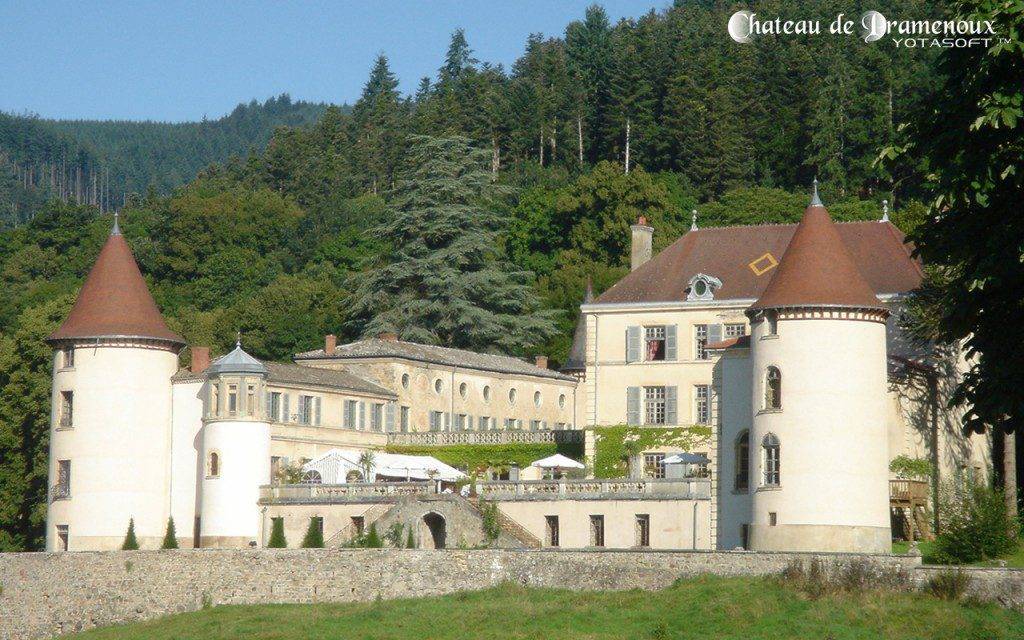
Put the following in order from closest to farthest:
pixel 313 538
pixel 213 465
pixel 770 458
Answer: pixel 770 458
pixel 313 538
pixel 213 465

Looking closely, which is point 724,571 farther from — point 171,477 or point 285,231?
point 285,231

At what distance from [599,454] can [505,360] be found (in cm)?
1279

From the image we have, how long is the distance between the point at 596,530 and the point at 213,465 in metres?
12.2

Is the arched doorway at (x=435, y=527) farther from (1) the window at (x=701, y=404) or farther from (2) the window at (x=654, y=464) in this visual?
(1) the window at (x=701, y=404)

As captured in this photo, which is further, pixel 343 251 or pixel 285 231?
pixel 285 231

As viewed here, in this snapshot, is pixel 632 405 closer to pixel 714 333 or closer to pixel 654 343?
pixel 654 343

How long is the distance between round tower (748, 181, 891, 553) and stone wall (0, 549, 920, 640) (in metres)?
4.99

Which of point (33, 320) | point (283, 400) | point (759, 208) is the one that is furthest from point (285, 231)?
point (283, 400)

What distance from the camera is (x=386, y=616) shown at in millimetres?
40812

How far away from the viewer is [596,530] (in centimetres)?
4934

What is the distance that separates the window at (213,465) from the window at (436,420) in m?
10.9

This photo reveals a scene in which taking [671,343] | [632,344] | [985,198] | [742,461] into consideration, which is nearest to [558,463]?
[632,344]

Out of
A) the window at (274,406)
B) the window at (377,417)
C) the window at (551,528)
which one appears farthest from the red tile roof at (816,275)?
the window at (377,417)

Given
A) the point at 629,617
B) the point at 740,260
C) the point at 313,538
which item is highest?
the point at 740,260
